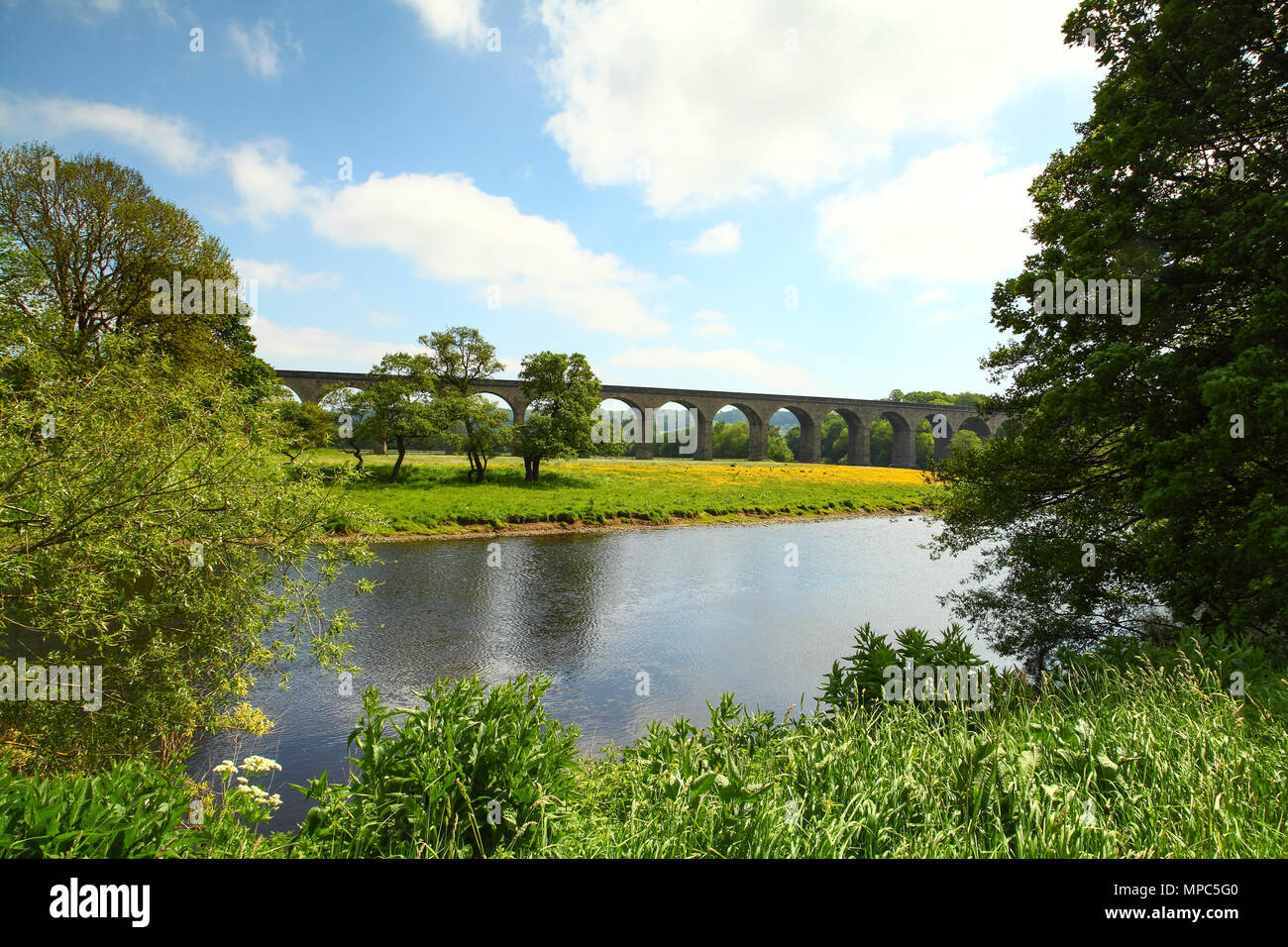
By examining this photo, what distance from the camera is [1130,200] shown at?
8.14 metres

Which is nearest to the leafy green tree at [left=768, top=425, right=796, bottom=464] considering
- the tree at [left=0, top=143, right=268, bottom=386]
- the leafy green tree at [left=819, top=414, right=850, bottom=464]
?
the leafy green tree at [left=819, top=414, right=850, bottom=464]

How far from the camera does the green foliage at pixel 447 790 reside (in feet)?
11.1

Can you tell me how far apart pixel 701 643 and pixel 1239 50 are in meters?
12.3

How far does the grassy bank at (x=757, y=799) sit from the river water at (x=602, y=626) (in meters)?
3.36

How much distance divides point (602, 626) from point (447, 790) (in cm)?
1018

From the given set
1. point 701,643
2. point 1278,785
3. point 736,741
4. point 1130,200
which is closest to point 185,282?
point 701,643

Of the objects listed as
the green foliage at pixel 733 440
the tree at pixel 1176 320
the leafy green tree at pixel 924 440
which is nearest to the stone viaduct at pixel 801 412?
the leafy green tree at pixel 924 440

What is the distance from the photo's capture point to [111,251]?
70.0ft

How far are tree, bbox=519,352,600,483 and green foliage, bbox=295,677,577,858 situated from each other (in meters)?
31.9

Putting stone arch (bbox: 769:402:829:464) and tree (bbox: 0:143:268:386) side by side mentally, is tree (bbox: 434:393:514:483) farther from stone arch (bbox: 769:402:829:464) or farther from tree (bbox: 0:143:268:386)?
stone arch (bbox: 769:402:829:464)

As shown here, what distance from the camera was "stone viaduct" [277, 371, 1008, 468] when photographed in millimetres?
64875

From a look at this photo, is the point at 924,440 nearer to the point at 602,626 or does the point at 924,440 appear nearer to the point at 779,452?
the point at 779,452

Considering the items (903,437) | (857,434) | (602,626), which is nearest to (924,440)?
(903,437)
